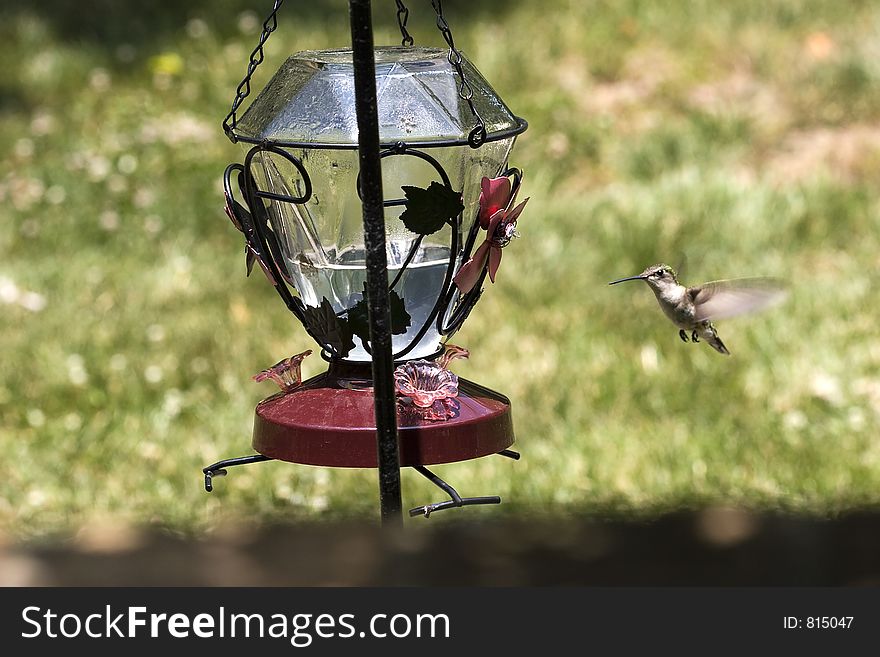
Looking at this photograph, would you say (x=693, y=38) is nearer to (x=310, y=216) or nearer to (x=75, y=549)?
(x=75, y=549)

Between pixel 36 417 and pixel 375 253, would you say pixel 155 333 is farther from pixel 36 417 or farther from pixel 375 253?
pixel 375 253

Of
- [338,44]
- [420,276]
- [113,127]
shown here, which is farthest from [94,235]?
[420,276]

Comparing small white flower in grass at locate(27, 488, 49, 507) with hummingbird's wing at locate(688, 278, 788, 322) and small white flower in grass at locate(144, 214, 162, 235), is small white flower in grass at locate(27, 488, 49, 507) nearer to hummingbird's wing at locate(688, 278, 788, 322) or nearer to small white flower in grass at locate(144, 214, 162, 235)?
small white flower in grass at locate(144, 214, 162, 235)

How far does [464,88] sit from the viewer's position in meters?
1.47

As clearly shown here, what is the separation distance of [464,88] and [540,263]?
2558mm

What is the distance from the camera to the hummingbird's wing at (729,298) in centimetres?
175

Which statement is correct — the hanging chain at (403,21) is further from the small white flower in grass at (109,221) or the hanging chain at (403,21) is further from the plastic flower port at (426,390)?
the small white flower in grass at (109,221)

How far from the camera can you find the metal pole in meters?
1.21

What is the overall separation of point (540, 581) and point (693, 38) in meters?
2.92

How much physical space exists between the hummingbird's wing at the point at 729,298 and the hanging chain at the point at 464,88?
1.65ft

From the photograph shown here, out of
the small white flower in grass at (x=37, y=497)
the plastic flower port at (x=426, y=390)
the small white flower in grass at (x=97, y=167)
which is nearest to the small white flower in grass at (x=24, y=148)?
the small white flower in grass at (x=97, y=167)

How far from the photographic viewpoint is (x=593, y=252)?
4035 millimetres

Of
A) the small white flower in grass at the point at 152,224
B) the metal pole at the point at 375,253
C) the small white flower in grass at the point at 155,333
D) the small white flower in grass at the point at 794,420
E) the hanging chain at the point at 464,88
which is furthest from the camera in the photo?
the small white flower in grass at the point at 152,224

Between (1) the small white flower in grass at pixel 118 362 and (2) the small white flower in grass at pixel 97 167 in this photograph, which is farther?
(2) the small white flower in grass at pixel 97 167
